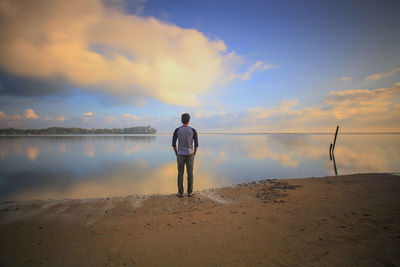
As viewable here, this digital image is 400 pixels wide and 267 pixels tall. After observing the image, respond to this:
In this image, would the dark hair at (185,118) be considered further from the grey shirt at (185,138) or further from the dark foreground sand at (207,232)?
the dark foreground sand at (207,232)

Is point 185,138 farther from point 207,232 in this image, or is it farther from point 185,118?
point 207,232

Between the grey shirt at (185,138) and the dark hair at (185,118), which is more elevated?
the dark hair at (185,118)

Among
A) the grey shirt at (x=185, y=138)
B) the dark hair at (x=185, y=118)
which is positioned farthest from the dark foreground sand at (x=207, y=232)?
the dark hair at (x=185, y=118)

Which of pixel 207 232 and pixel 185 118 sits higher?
pixel 185 118

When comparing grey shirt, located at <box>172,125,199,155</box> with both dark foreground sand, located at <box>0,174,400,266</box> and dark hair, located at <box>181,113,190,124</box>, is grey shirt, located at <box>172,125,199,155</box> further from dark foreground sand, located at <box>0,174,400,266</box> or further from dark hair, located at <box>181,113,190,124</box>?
dark foreground sand, located at <box>0,174,400,266</box>

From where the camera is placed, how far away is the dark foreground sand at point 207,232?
294 centimetres

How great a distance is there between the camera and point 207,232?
386cm

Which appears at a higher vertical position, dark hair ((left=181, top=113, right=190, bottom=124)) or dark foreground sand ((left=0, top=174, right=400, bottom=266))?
dark hair ((left=181, top=113, right=190, bottom=124))

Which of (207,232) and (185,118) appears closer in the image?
(207,232)

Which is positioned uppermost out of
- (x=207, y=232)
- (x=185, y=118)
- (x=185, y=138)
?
(x=185, y=118)

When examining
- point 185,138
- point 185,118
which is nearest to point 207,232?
point 185,138

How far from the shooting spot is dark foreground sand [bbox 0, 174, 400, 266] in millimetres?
2938

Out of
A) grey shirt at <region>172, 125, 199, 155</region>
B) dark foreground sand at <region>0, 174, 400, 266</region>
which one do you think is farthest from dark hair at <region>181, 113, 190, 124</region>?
dark foreground sand at <region>0, 174, 400, 266</region>

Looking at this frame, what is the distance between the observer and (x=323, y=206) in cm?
521
